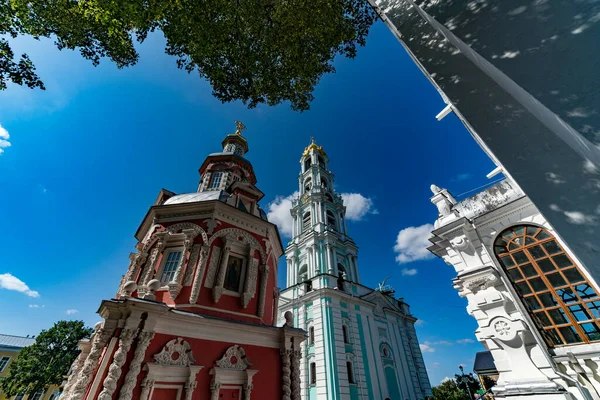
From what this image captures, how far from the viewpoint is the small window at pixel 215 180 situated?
14.4 meters

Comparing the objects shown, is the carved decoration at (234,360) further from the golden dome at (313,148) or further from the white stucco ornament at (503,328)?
the golden dome at (313,148)

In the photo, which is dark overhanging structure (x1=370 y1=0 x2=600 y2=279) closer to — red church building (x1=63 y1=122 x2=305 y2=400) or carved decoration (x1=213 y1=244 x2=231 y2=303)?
red church building (x1=63 y1=122 x2=305 y2=400)

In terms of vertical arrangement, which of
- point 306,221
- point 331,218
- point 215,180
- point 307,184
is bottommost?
point 215,180

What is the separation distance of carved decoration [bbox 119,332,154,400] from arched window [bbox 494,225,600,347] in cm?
1060

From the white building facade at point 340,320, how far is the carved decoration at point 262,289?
10545mm

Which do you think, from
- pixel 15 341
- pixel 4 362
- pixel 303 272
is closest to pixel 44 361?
pixel 4 362

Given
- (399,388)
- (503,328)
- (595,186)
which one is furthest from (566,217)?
(399,388)

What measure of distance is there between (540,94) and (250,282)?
9784 millimetres

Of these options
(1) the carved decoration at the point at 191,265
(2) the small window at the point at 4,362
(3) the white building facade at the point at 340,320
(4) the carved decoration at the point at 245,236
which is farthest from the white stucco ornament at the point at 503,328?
(2) the small window at the point at 4,362

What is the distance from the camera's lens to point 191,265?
895 centimetres

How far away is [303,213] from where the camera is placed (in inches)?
1117

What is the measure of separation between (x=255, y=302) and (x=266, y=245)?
2.50 metres

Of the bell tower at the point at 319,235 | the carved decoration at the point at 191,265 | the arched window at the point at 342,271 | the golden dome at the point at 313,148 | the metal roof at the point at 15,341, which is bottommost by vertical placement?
the carved decoration at the point at 191,265

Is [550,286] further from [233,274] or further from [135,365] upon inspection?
[135,365]
